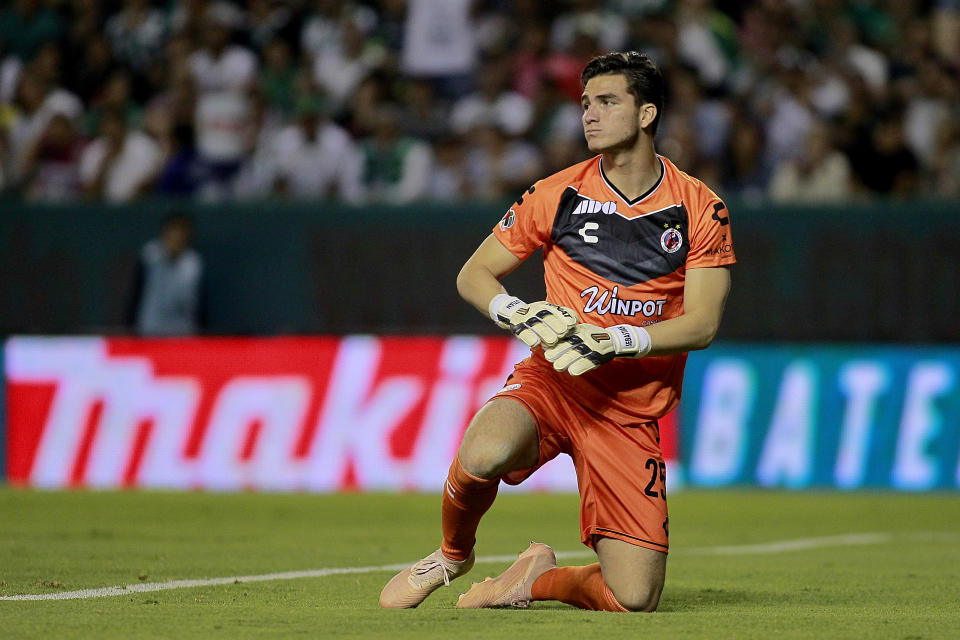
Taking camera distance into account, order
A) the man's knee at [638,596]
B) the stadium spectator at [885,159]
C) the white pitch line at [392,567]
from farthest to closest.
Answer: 1. the stadium spectator at [885,159]
2. the white pitch line at [392,567]
3. the man's knee at [638,596]

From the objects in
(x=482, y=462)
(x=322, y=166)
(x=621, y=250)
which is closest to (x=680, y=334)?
(x=621, y=250)

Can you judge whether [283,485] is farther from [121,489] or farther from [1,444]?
[1,444]

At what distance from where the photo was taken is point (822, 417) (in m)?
12.2

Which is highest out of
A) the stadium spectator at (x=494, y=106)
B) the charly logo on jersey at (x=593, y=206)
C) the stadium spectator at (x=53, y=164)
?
the charly logo on jersey at (x=593, y=206)

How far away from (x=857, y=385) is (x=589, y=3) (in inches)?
188

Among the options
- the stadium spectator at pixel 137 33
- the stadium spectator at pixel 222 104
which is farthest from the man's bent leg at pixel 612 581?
the stadium spectator at pixel 137 33

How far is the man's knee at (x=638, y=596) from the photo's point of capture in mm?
5730

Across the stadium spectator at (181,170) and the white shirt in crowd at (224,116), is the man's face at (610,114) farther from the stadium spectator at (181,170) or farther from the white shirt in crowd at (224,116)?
the white shirt in crowd at (224,116)

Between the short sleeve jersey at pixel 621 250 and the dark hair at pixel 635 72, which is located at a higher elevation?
the dark hair at pixel 635 72

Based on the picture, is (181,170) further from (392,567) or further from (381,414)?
(392,567)

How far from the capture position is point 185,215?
Answer: 13773 mm

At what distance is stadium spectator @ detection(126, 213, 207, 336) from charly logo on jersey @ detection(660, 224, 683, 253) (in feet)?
27.4

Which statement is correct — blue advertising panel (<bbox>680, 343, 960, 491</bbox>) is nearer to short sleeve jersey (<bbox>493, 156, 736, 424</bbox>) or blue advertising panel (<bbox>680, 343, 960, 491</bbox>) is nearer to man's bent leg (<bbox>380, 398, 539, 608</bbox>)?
short sleeve jersey (<bbox>493, 156, 736, 424</bbox>)

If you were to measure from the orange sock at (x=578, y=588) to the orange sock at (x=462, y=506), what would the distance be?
0.35 m
